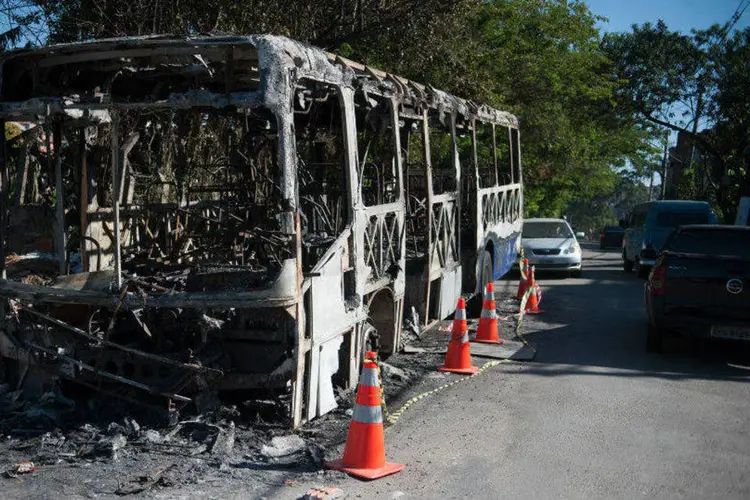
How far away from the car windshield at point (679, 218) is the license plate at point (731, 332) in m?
10.5

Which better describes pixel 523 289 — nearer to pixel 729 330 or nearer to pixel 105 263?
pixel 729 330

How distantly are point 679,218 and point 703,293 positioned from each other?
1056 centimetres

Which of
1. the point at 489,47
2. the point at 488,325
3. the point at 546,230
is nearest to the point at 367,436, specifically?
the point at 488,325

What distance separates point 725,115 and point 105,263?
26.6m

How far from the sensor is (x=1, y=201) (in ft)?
21.6

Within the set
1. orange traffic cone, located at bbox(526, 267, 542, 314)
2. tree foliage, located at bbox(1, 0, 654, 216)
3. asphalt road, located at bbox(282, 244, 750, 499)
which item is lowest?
asphalt road, located at bbox(282, 244, 750, 499)

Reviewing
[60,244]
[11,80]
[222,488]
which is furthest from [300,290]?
[11,80]

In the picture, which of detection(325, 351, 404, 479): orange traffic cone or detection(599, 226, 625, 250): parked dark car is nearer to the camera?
detection(325, 351, 404, 479): orange traffic cone

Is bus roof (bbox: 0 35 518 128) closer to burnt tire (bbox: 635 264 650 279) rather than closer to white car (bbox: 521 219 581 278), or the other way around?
white car (bbox: 521 219 581 278)

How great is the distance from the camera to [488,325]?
1045 centimetres

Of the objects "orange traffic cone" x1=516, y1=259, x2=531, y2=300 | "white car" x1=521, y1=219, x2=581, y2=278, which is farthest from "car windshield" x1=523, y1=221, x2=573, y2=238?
"orange traffic cone" x1=516, y1=259, x2=531, y2=300

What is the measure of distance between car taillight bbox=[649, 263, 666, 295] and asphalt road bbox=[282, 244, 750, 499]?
834 mm

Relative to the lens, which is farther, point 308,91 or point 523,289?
point 523,289

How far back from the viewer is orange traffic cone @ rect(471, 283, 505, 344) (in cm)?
1038
